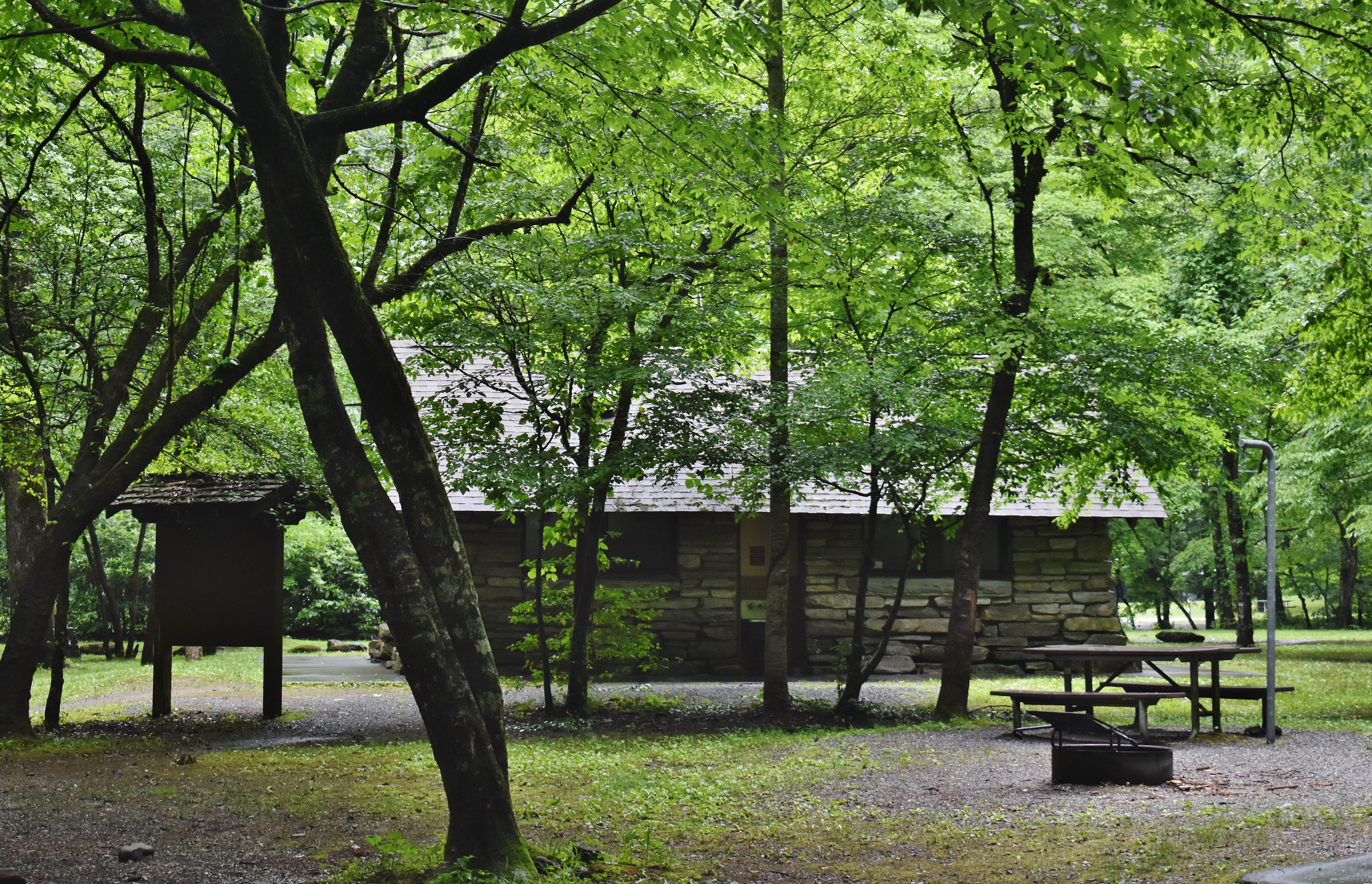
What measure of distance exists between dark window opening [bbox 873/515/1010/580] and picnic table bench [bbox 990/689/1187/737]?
248 inches

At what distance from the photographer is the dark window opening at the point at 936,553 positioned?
1650 cm

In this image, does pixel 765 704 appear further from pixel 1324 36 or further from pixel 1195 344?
pixel 1324 36

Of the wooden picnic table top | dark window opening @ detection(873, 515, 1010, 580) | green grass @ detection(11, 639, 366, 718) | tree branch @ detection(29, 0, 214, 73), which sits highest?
tree branch @ detection(29, 0, 214, 73)

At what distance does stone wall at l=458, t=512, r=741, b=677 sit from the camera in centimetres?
1555

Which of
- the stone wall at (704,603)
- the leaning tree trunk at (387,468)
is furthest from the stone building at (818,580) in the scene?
the leaning tree trunk at (387,468)

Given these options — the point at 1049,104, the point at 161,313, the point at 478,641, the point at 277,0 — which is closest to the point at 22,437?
the point at 161,313

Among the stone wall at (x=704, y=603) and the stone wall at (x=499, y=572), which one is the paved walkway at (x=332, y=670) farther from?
the stone wall at (x=704, y=603)

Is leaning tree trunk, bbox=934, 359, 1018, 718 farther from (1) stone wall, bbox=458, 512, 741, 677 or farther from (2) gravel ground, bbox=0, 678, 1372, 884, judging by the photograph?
(1) stone wall, bbox=458, 512, 741, 677

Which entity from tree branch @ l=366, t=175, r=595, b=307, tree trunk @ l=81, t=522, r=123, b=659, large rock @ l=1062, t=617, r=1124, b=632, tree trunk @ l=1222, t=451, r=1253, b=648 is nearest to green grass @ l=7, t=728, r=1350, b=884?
tree branch @ l=366, t=175, r=595, b=307

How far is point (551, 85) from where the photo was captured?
7.80 metres

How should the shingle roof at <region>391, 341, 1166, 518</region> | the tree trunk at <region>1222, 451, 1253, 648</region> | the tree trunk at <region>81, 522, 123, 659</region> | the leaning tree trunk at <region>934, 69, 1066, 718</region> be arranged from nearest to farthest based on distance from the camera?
the leaning tree trunk at <region>934, 69, 1066, 718</region> → the shingle roof at <region>391, 341, 1166, 518</region> → the tree trunk at <region>81, 522, 123, 659</region> → the tree trunk at <region>1222, 451, 1253, 648</region>

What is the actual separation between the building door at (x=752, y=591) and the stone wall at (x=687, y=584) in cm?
17

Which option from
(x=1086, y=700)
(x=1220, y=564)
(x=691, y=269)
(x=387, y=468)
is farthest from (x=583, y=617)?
(x=1220, y=564)

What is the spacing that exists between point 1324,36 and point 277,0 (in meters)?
6.50
